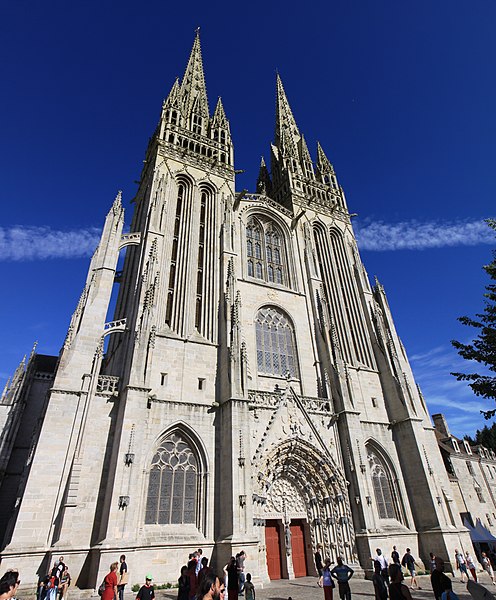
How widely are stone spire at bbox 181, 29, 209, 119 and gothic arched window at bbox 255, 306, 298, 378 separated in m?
17.7

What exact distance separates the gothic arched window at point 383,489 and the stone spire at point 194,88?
2683 centimetres

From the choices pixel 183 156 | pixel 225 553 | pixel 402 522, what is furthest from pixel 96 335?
pixel 402 522

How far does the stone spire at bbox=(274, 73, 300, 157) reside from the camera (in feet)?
112

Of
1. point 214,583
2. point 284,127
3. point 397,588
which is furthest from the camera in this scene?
point 284,127

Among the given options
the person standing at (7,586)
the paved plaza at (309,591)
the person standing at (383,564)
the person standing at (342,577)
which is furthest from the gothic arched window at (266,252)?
the person standing at (7,586)

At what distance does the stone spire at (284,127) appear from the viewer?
112ft

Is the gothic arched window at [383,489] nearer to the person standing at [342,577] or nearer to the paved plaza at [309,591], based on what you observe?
the paved plaza at [309,591]

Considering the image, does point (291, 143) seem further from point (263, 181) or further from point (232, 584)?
point (232, 584)

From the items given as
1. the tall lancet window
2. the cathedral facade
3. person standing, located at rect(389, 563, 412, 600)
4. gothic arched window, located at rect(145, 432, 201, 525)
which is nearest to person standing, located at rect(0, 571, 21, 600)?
person standing, located at rect(389, 563, 412, 600)

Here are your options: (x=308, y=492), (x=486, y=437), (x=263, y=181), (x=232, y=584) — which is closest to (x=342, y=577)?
(x=232, y=584)

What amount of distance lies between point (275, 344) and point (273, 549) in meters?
9.51

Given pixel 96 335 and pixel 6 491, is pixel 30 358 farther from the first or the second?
pixel 96 335

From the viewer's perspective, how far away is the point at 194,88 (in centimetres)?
3269

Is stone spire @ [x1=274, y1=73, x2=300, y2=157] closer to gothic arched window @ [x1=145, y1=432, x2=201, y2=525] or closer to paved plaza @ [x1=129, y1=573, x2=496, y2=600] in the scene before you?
gothic arched window @ [x1=145, y1=432, x2=201, y2=525]
